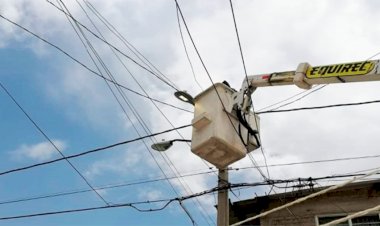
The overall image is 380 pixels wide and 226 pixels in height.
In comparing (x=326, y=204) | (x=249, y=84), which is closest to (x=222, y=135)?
(x=249, y=84)

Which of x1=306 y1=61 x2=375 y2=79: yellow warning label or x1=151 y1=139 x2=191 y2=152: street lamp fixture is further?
x1=151 y1=139 x2=191 y2=152: street lamp fixture

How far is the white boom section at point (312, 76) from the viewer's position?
20.9 ft

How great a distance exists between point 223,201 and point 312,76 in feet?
8.95

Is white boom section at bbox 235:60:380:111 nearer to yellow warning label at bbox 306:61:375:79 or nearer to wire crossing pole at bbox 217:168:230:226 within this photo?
yellow warning label at bbox 306:61:375:79

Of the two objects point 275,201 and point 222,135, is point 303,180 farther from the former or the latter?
point 275,201

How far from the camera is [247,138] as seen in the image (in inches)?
286

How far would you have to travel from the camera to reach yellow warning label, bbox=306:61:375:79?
6.37 meters

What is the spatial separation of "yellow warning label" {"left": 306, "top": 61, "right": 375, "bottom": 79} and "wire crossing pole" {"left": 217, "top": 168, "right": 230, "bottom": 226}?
2.41 meters

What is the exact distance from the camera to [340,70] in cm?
666

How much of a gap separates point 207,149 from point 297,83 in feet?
6.61

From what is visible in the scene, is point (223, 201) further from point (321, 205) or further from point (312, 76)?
point (321, 205)

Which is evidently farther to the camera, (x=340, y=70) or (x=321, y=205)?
(x=321, y=205)

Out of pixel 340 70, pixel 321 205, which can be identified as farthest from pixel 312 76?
pixel 321 205

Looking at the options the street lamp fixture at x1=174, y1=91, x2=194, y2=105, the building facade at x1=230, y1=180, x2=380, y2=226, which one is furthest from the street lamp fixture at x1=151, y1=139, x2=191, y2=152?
the building facade at x1=230, y1=180, x2=380, y2=226
